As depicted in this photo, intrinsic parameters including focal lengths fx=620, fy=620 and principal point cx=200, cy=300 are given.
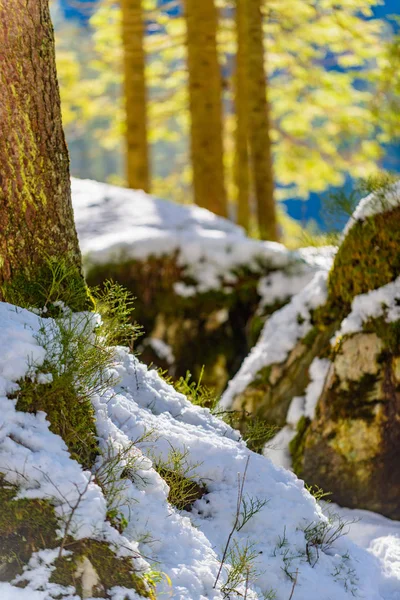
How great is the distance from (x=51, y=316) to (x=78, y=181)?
622 cm

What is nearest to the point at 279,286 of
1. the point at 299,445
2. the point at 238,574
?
the point at 299,445

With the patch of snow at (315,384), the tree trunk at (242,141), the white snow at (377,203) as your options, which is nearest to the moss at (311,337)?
the patch of snow at (315,384)

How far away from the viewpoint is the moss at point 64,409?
2.34 m

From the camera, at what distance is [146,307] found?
6.53m

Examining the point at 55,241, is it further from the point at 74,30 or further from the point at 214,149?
the point at 74,30

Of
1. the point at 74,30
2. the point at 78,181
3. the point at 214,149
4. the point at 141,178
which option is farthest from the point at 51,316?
the point at 74,30

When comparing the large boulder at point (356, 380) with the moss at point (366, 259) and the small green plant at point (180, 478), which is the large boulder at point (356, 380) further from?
the small green plant at point (180, 478)

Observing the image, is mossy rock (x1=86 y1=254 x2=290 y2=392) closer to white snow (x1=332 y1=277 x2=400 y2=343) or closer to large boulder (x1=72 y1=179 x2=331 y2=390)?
large boulder (x1=72 y1=179 x2=331 y2=390)

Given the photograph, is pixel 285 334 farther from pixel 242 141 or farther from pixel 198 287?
pixel 242 141

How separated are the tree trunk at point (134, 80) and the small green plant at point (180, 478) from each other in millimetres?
9148

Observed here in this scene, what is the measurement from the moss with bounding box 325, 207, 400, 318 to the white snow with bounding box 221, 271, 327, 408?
0.29 meters

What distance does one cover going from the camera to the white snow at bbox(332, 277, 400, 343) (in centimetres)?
410

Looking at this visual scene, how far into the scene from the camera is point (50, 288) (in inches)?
118

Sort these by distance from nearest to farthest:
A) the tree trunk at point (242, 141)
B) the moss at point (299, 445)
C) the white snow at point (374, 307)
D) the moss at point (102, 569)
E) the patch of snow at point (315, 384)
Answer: the moss at point (102, 569) → the white snow at point (374, 307) → the moss at point (299, 445) → the patch of snow at point (315, 384) → the tree trunk at point (242, 141)
